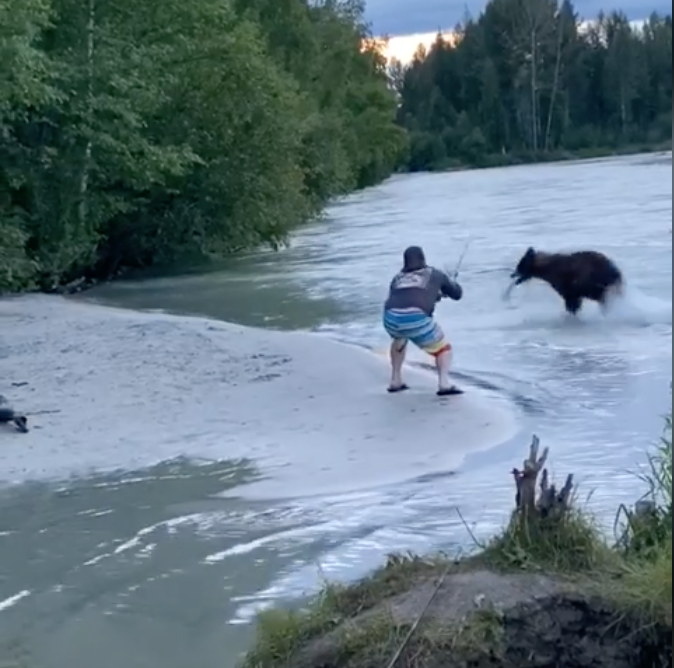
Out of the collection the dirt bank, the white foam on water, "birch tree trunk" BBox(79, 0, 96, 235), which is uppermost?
"birch tree trunk" BBox(79, 0, 96, 235)

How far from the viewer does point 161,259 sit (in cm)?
3278

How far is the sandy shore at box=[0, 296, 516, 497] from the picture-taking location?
444 inches

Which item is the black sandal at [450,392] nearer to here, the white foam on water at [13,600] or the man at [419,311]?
→ the man at [419,311]

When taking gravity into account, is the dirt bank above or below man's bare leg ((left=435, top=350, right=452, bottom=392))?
above

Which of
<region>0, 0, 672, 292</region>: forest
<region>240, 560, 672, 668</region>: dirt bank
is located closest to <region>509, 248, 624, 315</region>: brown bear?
<region>0, 0, 672, 292</region>: forest

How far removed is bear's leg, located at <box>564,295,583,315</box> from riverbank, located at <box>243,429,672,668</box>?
45.9 ft

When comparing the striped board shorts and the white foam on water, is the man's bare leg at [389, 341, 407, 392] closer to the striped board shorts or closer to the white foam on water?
the striped board shorts

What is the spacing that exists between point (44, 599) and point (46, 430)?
188 inches

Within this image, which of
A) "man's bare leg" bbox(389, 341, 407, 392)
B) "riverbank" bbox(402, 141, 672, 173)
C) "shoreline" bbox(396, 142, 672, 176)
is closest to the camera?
"man's bare leg" bbox(389, 341, 407, 392)

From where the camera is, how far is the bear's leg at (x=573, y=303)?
19.7 m

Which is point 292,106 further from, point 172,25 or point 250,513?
point 250,513

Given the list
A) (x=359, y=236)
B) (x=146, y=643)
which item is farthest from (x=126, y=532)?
(x=359, y=236)

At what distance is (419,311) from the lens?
45.1 ft

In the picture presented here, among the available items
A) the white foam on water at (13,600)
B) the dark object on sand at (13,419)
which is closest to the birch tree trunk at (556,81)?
the dark object on sand at (13,419)
